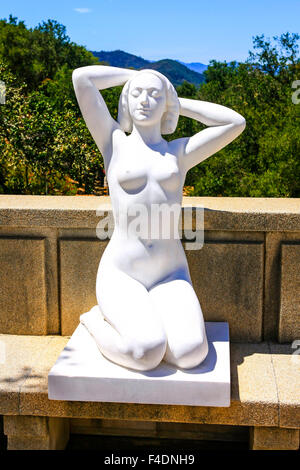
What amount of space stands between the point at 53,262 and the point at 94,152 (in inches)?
361

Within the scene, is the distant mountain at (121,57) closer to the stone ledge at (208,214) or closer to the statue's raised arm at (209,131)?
the stone ledge at (208,214)

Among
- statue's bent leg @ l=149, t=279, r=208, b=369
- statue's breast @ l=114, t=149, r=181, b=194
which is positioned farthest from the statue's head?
statue's bent leg @ l=149, t=279, r=208, b=369

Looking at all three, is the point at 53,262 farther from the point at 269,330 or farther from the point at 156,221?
the point at 269,330

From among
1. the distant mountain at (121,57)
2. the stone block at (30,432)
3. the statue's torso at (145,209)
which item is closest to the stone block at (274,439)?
the statue's torso at (145,209)

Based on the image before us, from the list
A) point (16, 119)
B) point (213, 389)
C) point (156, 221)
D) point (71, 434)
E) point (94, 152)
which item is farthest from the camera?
point (94, 152)

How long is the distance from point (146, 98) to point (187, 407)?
223 cm

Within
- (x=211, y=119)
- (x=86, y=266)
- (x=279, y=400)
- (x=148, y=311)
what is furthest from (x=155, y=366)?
(x=211, y=119)

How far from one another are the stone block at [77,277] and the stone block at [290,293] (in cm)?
156

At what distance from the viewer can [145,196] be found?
168 inches

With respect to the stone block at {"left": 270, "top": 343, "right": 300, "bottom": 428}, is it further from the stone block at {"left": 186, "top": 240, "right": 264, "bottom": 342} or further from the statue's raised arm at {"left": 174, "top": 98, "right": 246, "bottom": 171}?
the statue's raised arm at {"left": 174, "top": 98, "right": 246, "bottom": 171}

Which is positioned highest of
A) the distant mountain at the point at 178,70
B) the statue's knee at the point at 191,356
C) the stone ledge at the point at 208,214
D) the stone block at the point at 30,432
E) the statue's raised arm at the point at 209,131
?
the distant mountain at the point at 178,70

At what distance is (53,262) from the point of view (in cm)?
514

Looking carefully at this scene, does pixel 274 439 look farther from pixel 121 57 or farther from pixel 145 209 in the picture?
pixel 121 57

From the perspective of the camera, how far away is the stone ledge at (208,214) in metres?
4.81
